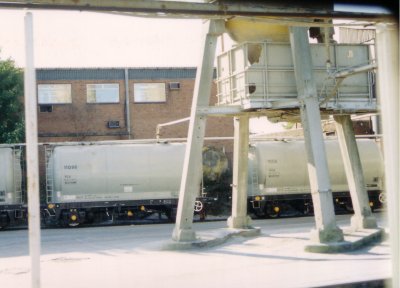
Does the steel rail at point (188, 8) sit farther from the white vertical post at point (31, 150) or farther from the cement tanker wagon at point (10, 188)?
the cement tanker wagon at point (10, 188)

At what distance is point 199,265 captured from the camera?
11.0 metres

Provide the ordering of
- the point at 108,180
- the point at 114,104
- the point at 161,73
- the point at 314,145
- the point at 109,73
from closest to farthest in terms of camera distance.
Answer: the point at 314,145 < the point at 108,180 < the point at 114,104 < the point at 109,73 < the point at 161,73

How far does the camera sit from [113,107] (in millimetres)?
34156

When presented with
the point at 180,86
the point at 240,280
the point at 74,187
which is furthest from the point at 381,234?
the point at 180,86

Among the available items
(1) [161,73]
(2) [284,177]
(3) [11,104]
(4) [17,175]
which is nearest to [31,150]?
(4) [17,175]

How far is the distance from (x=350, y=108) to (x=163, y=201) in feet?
36.4

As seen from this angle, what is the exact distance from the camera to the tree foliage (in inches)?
1215

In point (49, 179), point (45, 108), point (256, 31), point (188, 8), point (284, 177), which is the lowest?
point (284, 177)

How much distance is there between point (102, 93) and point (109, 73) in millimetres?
1311

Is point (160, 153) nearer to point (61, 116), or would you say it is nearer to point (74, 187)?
point (74, 187)

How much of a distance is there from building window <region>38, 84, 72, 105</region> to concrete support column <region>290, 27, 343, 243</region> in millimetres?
22855

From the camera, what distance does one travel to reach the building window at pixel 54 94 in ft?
111

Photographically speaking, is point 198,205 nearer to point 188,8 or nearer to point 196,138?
point 196,138

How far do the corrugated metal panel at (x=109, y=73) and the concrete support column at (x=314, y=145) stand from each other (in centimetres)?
2190
